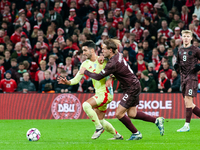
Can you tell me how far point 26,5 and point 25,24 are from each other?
187cm

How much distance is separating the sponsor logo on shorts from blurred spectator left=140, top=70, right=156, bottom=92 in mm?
2630

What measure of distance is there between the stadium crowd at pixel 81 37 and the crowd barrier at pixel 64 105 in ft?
1.68

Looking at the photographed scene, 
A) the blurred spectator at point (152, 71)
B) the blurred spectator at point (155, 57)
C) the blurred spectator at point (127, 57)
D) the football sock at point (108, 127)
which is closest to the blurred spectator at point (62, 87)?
the blurred spectator at point (127, 57)

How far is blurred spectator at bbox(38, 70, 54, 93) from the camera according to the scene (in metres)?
15.5

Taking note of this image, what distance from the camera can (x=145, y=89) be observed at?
→ 15023 mm

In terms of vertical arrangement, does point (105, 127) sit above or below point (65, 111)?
above

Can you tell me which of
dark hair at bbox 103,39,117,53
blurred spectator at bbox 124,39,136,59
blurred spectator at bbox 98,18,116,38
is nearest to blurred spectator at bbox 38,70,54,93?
blurred spectator at bbox 124,39,136,59

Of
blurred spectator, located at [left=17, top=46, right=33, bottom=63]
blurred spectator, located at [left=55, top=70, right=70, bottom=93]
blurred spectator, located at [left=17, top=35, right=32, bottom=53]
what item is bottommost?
blurred spectator, located at [left=55, top=70, right=70, bottom=93]

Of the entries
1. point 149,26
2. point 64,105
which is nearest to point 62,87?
point 64,105

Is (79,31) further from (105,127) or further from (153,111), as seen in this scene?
(105,127)

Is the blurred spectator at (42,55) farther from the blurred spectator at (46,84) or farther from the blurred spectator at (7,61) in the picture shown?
the blurred spectator at (46,84)

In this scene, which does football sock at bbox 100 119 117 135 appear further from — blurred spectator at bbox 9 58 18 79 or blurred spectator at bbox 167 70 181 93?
blurred spectator at bbox 9 58 18 79

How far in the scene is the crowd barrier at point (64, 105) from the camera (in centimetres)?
1461

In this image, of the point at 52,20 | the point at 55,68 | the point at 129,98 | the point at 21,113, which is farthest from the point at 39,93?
the point at 129,98
